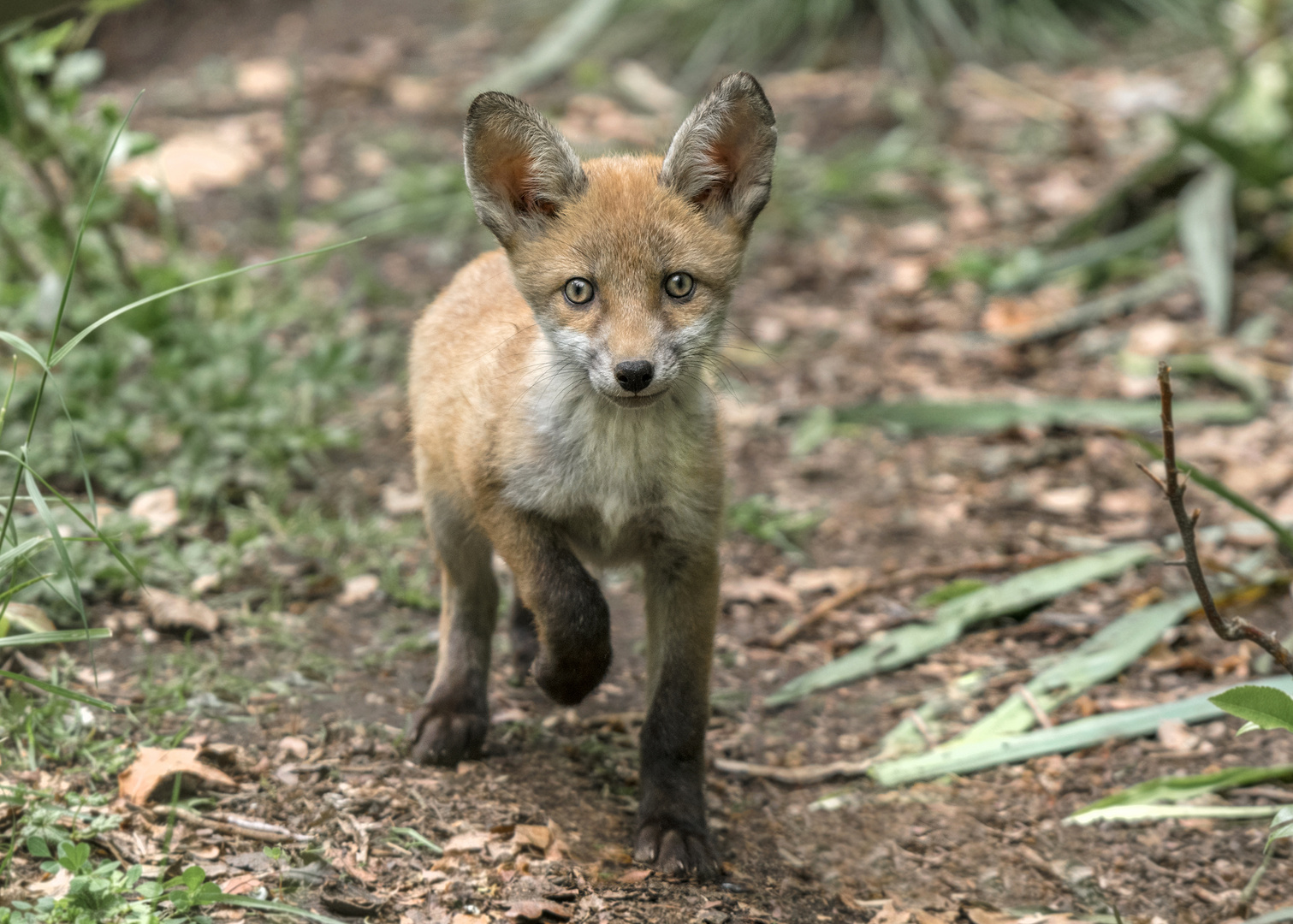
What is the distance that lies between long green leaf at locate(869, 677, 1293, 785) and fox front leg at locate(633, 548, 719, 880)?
81cm

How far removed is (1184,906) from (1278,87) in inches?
244

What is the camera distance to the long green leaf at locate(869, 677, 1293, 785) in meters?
4.22

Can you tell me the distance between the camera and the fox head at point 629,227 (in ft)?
11.3

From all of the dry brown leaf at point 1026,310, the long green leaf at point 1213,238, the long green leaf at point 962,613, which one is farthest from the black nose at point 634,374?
the long green leaf at point 1213,238

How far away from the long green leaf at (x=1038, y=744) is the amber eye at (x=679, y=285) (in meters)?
1.86

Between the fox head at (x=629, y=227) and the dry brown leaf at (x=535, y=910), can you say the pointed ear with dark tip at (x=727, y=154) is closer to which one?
the fox head at (x=629, y=227)

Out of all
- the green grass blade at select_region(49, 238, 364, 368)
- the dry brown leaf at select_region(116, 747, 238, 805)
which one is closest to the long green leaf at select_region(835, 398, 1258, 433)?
the green grass blade at select_region(49, 238, 364, 368)

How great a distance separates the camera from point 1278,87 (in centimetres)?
786

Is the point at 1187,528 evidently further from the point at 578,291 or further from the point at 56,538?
the point at 56,538

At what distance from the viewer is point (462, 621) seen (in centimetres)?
427

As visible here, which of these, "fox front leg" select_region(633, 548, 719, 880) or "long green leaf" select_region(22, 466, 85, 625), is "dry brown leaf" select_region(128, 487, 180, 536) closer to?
"long green leaf" select_region(22, 466, 85, 625)

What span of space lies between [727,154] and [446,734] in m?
2.06

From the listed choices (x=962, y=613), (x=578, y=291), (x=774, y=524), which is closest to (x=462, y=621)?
(x=578, y=291)

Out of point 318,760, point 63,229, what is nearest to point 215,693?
point 318,760
